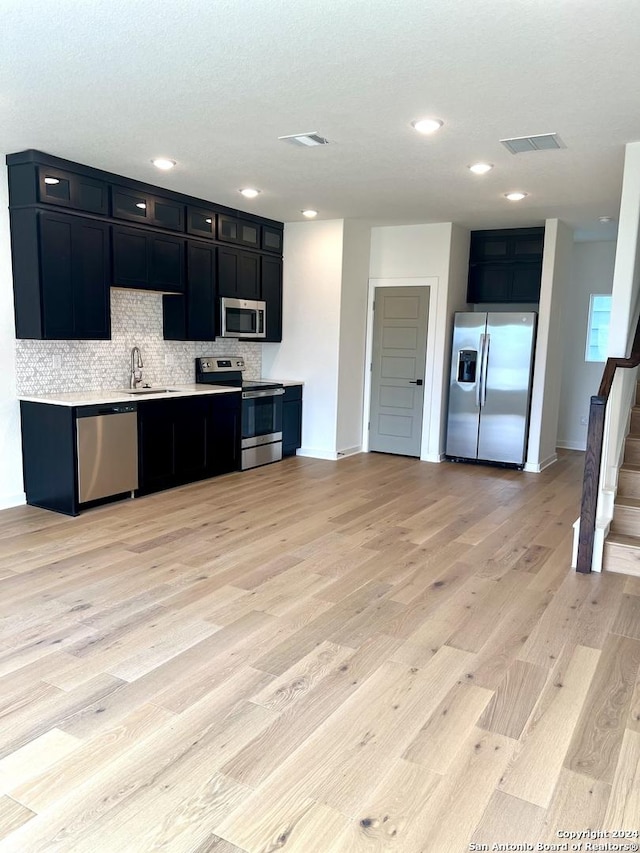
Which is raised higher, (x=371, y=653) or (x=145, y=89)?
(x=145, y=89)

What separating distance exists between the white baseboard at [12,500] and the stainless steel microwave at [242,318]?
2529mm

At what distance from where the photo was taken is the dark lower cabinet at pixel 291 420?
705 centimetres

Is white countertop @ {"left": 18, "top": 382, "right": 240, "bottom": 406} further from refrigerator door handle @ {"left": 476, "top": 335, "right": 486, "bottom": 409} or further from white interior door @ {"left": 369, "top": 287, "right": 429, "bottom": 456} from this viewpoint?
refrigerator door handle @ {"left": 476, "top": 335, "right": 486, "bottom": 409}

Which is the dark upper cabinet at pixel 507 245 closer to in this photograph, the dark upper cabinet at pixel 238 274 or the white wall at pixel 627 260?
the dark upper cabinet at pixel 238 274

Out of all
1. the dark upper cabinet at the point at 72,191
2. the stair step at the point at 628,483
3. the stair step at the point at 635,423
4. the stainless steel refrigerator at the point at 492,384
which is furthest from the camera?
the stainless steel refrigerator at the point at 492,384

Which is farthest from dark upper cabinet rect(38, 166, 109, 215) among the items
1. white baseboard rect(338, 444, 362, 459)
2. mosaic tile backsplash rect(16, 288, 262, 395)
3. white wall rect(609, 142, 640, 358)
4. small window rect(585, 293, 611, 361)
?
small window rect(585, 293, 611, 361)

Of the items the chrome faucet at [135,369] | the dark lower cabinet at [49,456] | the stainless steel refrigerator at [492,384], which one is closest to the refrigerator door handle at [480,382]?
the stainless steel refrigerator at [492,384]

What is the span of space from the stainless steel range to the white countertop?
53cm

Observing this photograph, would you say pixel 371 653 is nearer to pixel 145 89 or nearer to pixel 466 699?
pixel 466 699

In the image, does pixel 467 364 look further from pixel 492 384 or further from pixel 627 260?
pixel 627 260

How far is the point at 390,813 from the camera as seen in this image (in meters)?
1.86

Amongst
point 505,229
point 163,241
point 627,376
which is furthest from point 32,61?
point 505,229

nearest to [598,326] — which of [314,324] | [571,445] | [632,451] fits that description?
[571,445]

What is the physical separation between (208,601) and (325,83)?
2.73m
